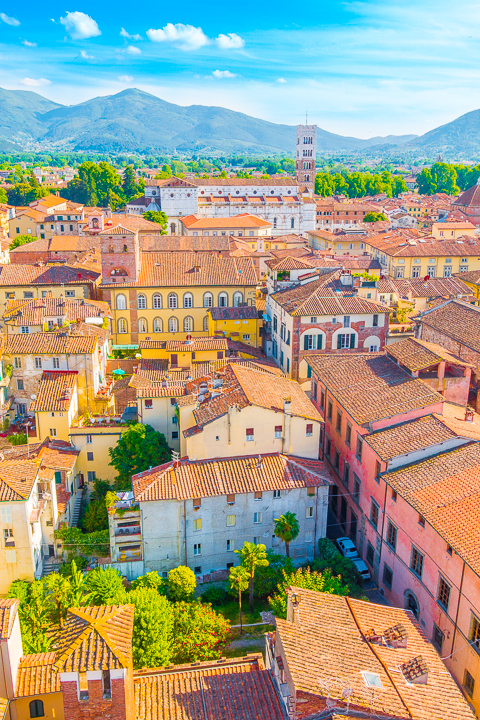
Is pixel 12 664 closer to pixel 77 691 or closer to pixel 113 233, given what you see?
pixel 77 691

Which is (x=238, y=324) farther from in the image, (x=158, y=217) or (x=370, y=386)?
(x=158, y=217)

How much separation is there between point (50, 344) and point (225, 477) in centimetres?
2152

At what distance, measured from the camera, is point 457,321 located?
51.8 m

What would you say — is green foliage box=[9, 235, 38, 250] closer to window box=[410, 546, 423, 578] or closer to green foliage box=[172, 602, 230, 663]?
green foliage box=[172, 602, 230, 663]

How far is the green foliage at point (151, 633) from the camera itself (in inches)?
1012

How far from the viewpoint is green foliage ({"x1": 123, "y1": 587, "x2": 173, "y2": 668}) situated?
25.7 meters

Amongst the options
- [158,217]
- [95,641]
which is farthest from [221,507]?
[158,217]

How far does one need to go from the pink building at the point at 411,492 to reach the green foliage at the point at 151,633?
39.5 feet

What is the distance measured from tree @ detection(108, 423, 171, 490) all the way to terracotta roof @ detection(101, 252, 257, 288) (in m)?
28.9

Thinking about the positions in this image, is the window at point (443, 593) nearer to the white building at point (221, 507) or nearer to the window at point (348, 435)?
the white building at point (221, 507)

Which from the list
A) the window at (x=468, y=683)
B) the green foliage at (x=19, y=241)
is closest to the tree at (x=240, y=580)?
the window at (x=468, y=683)

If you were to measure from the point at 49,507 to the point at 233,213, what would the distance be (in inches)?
4593

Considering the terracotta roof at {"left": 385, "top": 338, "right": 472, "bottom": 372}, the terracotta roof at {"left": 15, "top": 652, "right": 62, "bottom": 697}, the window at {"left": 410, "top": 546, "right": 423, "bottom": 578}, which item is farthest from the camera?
the terracotta roof at {"left": 385, "top": 338, "right": 472, "bottom": 372}

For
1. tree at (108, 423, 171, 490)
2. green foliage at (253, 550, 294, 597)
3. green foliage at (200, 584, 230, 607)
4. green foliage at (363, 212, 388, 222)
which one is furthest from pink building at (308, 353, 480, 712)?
green foliage at (363, 212, 388, 222)
